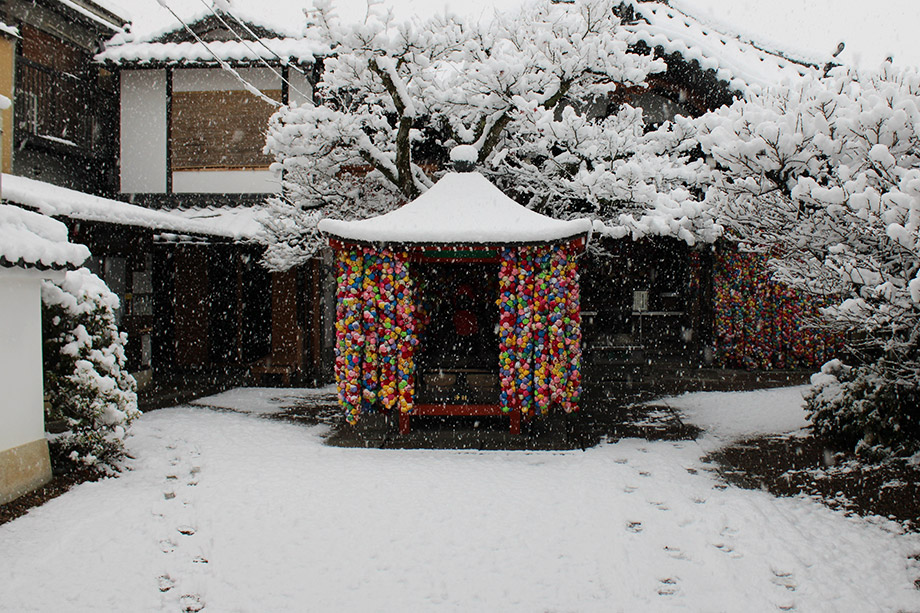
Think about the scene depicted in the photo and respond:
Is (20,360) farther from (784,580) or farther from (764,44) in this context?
(764,44)

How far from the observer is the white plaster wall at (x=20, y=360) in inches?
225

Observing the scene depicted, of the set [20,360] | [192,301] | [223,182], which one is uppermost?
[223,182]

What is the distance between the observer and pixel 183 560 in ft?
15.2

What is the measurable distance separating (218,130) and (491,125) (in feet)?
20.8

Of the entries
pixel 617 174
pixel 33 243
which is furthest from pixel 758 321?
pixel 33 243

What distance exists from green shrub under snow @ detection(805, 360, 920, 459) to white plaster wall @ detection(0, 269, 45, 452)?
795 cm

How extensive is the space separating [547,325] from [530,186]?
11.7 ft

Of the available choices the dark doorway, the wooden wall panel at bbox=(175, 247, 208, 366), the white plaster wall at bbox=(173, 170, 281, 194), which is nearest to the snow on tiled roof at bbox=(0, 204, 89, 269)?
the dark doorway

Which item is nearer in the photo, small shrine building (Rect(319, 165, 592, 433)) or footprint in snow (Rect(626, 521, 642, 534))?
footprint in snow (Rect(626, 521, 642, 534))

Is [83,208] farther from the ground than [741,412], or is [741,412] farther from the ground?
[83,208]

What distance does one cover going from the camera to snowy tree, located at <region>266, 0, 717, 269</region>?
29.6 feet

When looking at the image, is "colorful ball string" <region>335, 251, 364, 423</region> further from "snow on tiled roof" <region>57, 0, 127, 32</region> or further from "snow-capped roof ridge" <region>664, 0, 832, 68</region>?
"snow-capped roof ridge" <region>664, 0, 832, 68</region>

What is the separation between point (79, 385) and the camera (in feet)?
21.6

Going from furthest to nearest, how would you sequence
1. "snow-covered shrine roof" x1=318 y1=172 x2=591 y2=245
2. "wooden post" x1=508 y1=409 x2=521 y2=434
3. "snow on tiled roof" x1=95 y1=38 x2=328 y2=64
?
1. "snow on tiled roof" x1=95 y1=38 x2=328 y2=64
2. "wooden post" x1=508 y1=409 x2=521 y2=434
3. "snow-covered shrine roof" x1=318 y1=172 x2=591 y2=245
